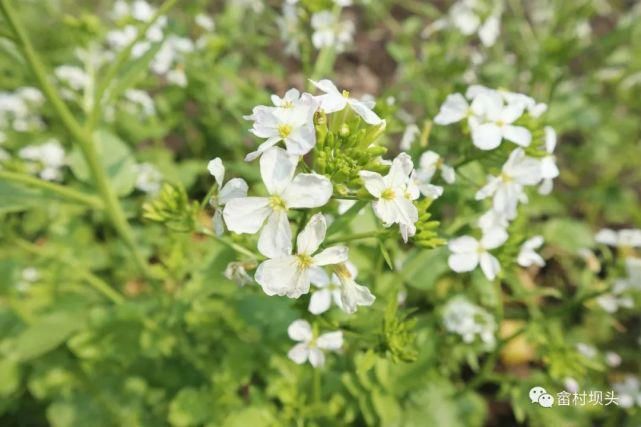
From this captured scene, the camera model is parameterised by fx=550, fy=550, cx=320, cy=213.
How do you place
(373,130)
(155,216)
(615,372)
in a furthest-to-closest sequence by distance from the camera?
1. (615,372)
2. (155,216)
3. (373,130)

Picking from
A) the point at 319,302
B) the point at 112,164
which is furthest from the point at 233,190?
the point at 112,164

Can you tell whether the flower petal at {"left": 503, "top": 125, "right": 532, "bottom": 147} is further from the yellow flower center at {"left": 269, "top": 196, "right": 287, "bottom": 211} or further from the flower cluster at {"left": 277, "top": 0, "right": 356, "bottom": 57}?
the flower cluster at {"left": 277, "top": 0, "right": 356, "bottom": 57}

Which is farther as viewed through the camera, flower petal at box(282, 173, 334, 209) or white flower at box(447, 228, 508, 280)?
white flower at box(447, 228, 508, 280)

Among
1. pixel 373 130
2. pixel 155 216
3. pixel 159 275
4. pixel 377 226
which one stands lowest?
pixel 159 275

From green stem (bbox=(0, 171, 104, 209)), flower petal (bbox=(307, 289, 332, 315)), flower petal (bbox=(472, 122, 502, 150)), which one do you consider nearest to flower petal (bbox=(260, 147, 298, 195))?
flower petal (bbox=(307, 289, 332, 315))

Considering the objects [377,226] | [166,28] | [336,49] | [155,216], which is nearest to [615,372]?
[377,226]

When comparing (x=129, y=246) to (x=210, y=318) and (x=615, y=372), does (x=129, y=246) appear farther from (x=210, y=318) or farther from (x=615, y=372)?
(x=615, y=372)

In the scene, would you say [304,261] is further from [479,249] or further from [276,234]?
[479,249]
